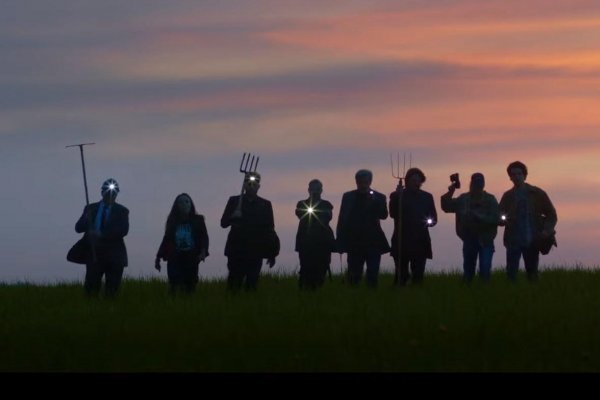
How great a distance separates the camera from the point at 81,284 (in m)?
27.4

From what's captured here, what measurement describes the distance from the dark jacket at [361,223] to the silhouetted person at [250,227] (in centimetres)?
99

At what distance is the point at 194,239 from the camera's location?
71.3ft

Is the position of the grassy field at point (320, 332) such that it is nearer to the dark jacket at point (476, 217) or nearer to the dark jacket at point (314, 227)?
the dark jacket at point (314, 227)

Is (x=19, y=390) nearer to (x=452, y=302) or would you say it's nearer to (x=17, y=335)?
(x=17, y=335)

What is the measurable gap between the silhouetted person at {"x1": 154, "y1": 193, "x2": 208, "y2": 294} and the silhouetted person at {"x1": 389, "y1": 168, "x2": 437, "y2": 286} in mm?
2797

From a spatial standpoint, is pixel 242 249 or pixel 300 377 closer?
pixel 300 377

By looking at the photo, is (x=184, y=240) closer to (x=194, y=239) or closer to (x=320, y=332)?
(x=194, y=239)

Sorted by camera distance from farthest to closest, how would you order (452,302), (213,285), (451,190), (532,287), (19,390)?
(213,285) < (451,190) < (532,287) < (452,302) < (19,390)

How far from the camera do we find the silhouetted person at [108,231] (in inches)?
850

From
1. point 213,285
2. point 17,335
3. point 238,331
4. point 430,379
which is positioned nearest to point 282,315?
point 238,331

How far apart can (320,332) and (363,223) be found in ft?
18.3

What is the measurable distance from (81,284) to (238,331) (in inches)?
425

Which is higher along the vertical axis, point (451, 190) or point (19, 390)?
point (451, 190)

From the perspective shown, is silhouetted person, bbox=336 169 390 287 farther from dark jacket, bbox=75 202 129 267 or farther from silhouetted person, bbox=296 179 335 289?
dark jacket, bbox=75 202 129 267
